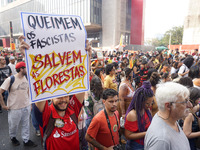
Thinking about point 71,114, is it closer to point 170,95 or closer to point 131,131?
point 131,131

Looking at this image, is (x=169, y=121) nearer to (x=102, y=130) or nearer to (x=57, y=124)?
(x=102, y=130)

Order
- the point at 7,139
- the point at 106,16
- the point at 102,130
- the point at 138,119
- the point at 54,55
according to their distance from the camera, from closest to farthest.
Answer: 1. the point at 54,55
2. the point at 138,119
3. the point at 102,130
4. the point at 7,139
5. the point at 106,16

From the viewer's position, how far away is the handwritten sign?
5.05 feet

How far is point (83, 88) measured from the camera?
6.15 feet

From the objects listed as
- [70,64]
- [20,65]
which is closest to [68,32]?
[70,64]

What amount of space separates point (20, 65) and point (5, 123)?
7.53 ft

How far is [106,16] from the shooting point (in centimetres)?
3112

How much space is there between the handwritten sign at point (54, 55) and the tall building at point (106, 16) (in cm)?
2727

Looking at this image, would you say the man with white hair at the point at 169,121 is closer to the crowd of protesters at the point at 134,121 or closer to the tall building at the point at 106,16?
the crowd of protesters at the point at 134,121

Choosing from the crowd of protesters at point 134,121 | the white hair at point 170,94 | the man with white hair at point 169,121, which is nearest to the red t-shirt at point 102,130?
the crowd of protesters at point 134,121

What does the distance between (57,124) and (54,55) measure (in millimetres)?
804

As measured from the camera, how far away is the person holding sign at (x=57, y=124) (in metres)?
1.71

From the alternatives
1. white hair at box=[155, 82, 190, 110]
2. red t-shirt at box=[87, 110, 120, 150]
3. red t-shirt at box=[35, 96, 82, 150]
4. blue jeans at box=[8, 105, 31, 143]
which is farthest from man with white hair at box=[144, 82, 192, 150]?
blue jeans at box=[8, 105, 31, 143]

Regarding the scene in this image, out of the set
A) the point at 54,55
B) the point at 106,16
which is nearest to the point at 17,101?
the point at 54,55
